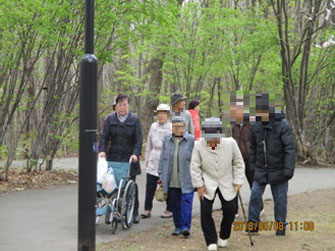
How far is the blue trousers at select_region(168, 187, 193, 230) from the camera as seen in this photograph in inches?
286

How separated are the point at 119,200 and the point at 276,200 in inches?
91.4

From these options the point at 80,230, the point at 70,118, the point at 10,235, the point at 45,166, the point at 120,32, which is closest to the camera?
the point at 80,230

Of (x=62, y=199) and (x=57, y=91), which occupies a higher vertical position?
(x=57, y=91)

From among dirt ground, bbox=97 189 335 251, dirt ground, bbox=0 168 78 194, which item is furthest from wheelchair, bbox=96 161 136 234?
dirt ground, bbox=0 168 78 194

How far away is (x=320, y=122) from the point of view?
72.1 ft

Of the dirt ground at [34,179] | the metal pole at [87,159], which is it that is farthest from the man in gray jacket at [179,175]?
the dirt ground at [34,179]

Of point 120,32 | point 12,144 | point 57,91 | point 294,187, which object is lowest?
point 294,187

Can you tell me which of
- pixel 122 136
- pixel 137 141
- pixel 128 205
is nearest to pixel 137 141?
pixel 137 141

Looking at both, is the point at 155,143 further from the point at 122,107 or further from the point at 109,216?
the point at 109,216

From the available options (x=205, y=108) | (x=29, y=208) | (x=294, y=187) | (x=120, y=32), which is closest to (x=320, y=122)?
(x=205, y=108)

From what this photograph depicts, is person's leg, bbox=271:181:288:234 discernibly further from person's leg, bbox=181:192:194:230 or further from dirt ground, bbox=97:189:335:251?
person's leg, bbox=181:192:194:230

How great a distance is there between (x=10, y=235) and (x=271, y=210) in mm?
4924

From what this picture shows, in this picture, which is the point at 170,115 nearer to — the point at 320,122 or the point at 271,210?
the point at 271,210

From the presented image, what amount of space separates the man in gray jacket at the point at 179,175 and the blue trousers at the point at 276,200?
0.95 metres
